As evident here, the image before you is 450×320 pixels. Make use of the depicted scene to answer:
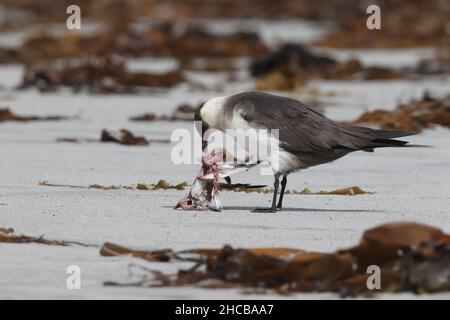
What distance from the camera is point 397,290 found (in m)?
4.24

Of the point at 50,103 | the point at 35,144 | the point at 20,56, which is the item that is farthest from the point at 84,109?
the point at 20,56

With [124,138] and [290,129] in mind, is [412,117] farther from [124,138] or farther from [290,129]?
[290,129]

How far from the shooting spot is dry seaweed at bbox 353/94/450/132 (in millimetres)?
9406

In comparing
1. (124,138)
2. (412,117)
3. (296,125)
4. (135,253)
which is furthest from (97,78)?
(135,253)

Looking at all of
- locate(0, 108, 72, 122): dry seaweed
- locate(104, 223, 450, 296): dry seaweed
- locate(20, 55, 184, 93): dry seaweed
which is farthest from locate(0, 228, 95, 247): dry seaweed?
locate(20, 55, 184, 93): dry seaweed

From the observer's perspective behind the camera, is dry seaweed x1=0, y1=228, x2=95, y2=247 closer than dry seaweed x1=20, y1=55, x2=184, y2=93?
Yes

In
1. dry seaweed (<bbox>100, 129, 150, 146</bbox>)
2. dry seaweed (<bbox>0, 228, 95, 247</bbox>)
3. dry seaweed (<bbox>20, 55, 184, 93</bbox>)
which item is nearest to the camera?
dry seaweed (<bbox>0, 228, 95, 247</bbox>)

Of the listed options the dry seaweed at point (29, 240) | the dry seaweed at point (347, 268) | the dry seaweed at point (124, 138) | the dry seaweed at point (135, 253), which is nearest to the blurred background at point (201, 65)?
the dry seaweed at point (124, 138)

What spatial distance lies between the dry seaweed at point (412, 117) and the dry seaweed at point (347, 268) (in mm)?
4893

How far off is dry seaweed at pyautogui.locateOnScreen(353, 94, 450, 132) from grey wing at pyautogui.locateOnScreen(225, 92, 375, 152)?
3.19 m

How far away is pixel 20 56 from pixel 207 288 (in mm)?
14582

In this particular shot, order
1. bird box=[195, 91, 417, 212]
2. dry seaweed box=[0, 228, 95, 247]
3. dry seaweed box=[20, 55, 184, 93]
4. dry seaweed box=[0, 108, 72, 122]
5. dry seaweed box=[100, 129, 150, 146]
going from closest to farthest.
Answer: dry seaweed box=[0, 228, 95, 247]
bird box=[195, 91, 417, 212]
dry seaweed box=[100, 129, 150, 146]
dry seaweed box=[0, 108, 72, 122]
dry seaweed box=[20, 55, 184, 93]

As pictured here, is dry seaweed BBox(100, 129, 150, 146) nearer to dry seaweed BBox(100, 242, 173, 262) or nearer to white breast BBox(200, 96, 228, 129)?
white breast BBox(200, 96, 228, 129)

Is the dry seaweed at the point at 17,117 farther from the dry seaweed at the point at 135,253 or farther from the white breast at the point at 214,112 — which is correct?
the dry seaweed at the point at 135,253
